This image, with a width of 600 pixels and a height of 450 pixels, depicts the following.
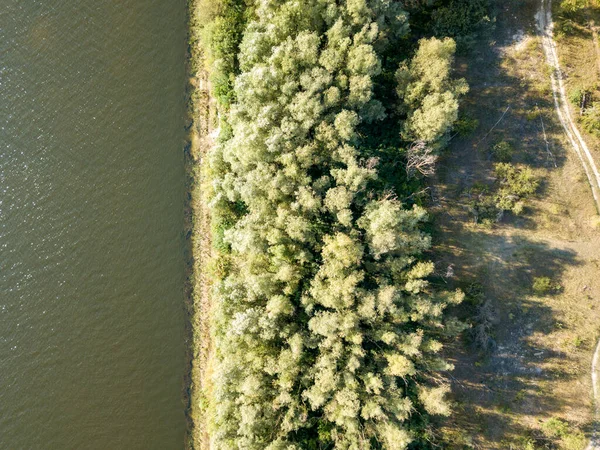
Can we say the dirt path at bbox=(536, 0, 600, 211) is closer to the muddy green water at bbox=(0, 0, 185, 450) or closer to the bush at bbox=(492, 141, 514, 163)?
the bush at bbox=(492, 141, 514, 163)

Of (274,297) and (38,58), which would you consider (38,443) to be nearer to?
(274,297)

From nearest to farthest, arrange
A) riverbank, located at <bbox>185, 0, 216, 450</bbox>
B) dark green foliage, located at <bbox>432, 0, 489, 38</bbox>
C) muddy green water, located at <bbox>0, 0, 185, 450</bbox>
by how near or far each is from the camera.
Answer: dark green foliage, located at <bbox>432, 0, 489, 38</bbox> → muddy green water, located at <bbox>0, 0, 185, 450</bbox> → riverbank, located at <bbox>185, 0, 216, 450</bbox>

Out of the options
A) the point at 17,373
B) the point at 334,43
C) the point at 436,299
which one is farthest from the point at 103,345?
the point at 334,43

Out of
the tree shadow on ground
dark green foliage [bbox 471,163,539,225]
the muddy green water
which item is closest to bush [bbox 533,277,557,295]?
the tree shadow on ground

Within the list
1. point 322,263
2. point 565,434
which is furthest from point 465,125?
point 565,434

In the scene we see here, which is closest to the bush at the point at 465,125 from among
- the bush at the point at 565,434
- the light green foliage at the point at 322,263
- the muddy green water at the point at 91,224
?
the light green foliage at the point at 322,263
